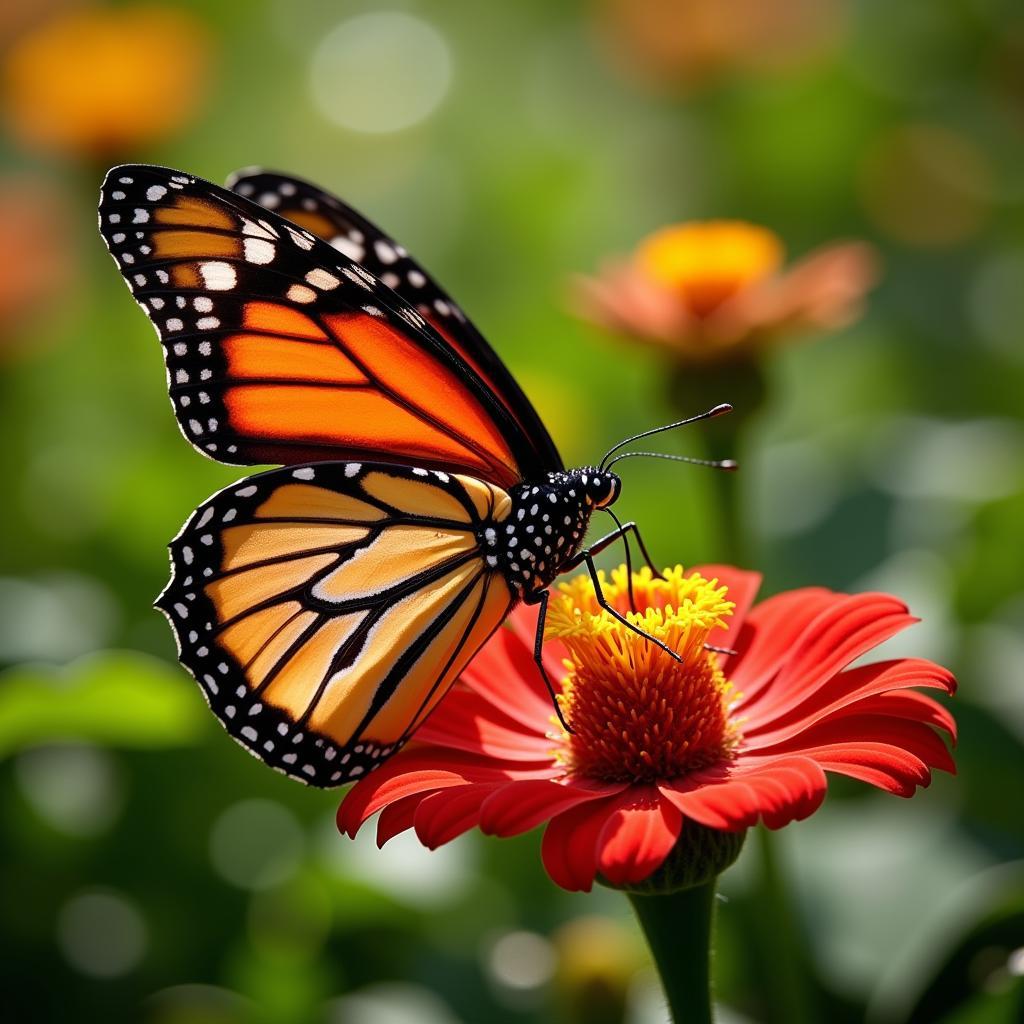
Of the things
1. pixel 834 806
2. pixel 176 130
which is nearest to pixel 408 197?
pixel 176 130

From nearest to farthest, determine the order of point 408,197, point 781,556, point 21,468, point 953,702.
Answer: point 953,702
point 781,556
point 21,468
point 408,197

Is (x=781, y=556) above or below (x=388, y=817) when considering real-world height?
below

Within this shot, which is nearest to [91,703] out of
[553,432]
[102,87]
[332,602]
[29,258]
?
[332,602]

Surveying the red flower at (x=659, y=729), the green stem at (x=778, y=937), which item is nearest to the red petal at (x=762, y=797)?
the red flower at (x=659, y=729)

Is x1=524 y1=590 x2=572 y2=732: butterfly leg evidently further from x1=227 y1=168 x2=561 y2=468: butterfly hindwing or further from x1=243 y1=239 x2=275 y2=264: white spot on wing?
x1=243 y1=239 x2=275 y2=264: white spot on wing

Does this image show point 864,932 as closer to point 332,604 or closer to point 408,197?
point 332,604

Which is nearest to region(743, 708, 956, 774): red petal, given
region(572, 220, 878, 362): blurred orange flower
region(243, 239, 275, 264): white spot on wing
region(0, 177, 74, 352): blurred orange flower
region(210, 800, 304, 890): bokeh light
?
region(243, 239, 275, 264): white spot on wing

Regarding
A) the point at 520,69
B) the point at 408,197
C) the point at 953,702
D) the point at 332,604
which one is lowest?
the point at 953,702
